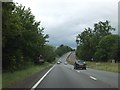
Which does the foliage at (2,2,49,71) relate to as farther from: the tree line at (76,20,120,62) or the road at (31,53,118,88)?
the tree line at (76,20,120,62)

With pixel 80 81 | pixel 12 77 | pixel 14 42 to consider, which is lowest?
pixel 80 81

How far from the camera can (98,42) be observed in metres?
170

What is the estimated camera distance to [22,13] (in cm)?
6069

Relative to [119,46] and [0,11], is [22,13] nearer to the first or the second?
[0,11]

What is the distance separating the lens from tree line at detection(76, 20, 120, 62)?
506 feet

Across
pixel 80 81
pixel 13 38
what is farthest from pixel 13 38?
pixel 80 81

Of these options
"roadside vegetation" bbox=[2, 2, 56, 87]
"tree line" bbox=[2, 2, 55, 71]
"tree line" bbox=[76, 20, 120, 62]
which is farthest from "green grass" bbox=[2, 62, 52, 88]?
"tree line" bbox=[76, 20, 120, 62]

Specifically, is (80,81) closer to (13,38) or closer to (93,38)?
(13,38)

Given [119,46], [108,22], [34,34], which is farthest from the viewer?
[108,22]

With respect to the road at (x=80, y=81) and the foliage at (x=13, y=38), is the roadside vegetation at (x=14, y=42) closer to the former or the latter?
the foliage at (x=13, y=38)

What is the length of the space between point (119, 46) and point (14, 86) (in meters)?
130

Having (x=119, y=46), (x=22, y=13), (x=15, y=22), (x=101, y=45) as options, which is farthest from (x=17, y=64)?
(x=101, y=45)

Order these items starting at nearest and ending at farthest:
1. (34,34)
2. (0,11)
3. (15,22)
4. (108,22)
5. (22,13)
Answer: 1. (0,11)
2. (15,22)
3. (34,34)
4. (22,13)
5. (108,22)

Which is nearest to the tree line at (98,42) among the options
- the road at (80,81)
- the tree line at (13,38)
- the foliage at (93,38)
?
the foliage at (93,38)
